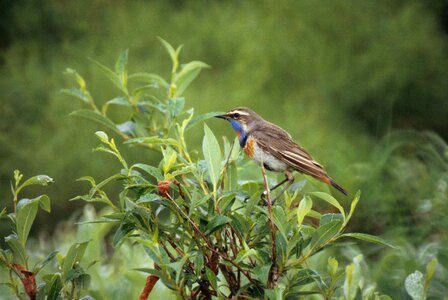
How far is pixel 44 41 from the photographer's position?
5426mm

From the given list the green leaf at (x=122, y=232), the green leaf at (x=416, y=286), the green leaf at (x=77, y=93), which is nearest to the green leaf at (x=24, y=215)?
the green leaf at (x=122, y=232)

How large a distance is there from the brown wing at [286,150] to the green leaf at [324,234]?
63cm

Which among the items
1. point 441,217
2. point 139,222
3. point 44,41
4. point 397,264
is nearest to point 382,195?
point 441,217

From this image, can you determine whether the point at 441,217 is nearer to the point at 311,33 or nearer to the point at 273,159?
the point at 273,159

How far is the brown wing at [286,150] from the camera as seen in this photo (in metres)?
2.09

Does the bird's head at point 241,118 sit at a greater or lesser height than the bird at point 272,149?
greater

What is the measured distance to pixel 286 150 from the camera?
2.19m

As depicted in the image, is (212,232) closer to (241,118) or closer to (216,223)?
(216,223)

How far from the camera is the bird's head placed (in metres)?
2.28

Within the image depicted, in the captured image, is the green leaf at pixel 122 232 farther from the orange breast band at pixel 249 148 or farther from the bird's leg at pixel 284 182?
the orange breast band at pixel 249 148

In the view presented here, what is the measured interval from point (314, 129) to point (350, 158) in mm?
1009

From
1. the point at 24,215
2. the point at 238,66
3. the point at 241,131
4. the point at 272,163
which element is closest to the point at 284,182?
the point at 272,163

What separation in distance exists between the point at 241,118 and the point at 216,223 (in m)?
0.98

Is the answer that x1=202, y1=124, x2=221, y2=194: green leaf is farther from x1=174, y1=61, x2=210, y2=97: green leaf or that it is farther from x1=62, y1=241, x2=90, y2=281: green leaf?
x1=174, y1=61, x2=210, y2=97: green leaf
